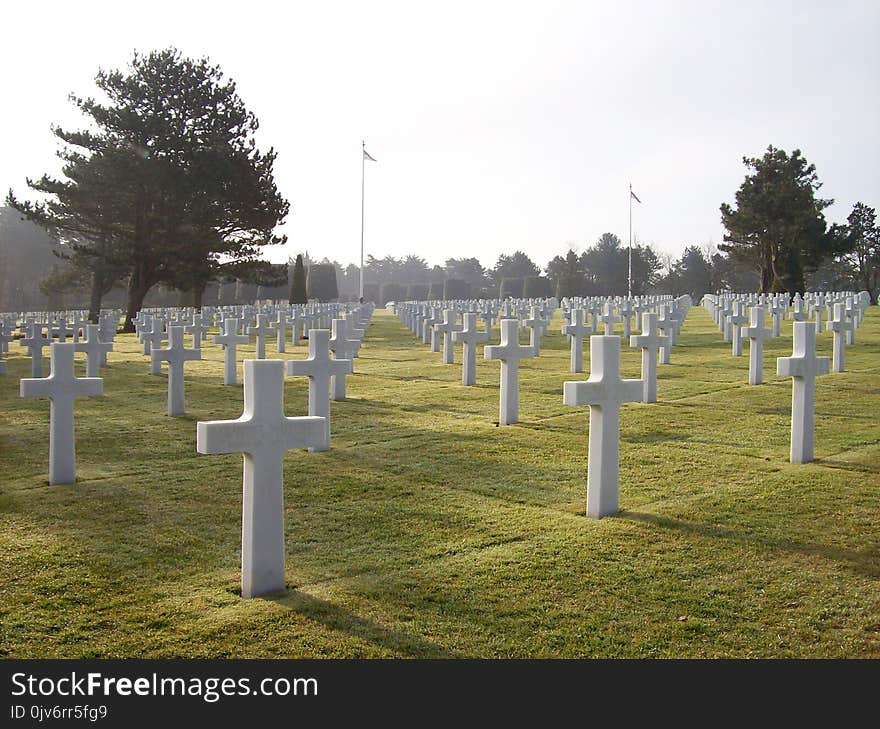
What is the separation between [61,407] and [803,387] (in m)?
5.71

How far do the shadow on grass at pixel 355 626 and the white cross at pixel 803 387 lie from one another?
435 cm

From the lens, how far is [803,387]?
7176 mm

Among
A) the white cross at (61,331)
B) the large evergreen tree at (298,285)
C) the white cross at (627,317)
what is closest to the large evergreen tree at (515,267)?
the large evergreen tree at (298,285)

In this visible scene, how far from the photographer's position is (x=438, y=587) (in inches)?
175

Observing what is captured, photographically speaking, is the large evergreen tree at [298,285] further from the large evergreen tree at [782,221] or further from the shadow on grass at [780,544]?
the shadow on grass at [780,544]

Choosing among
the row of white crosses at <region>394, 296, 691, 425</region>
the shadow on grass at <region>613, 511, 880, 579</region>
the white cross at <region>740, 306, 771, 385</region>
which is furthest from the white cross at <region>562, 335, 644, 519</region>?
the white cross at <region>740, 306, 771, 385</region>

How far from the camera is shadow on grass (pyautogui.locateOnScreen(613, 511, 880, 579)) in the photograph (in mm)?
4715

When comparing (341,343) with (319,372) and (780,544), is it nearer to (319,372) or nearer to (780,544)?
(319,372)

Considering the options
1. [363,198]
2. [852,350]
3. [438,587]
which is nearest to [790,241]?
[363,198]

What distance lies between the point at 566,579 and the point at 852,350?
560 inches

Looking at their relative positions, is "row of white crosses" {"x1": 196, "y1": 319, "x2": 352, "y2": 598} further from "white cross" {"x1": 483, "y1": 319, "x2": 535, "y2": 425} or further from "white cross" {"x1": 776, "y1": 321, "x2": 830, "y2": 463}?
"white cross" {"x1": 483, "y1": 319, "x2": 535, "y2": 425}

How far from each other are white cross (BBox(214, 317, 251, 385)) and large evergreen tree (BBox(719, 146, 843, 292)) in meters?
39.9

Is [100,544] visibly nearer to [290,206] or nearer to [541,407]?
[541,407]

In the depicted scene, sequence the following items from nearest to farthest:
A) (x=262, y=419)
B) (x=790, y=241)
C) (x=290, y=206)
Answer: (x=262, y=419), (x=290, y=206), (x=790, y=241)
